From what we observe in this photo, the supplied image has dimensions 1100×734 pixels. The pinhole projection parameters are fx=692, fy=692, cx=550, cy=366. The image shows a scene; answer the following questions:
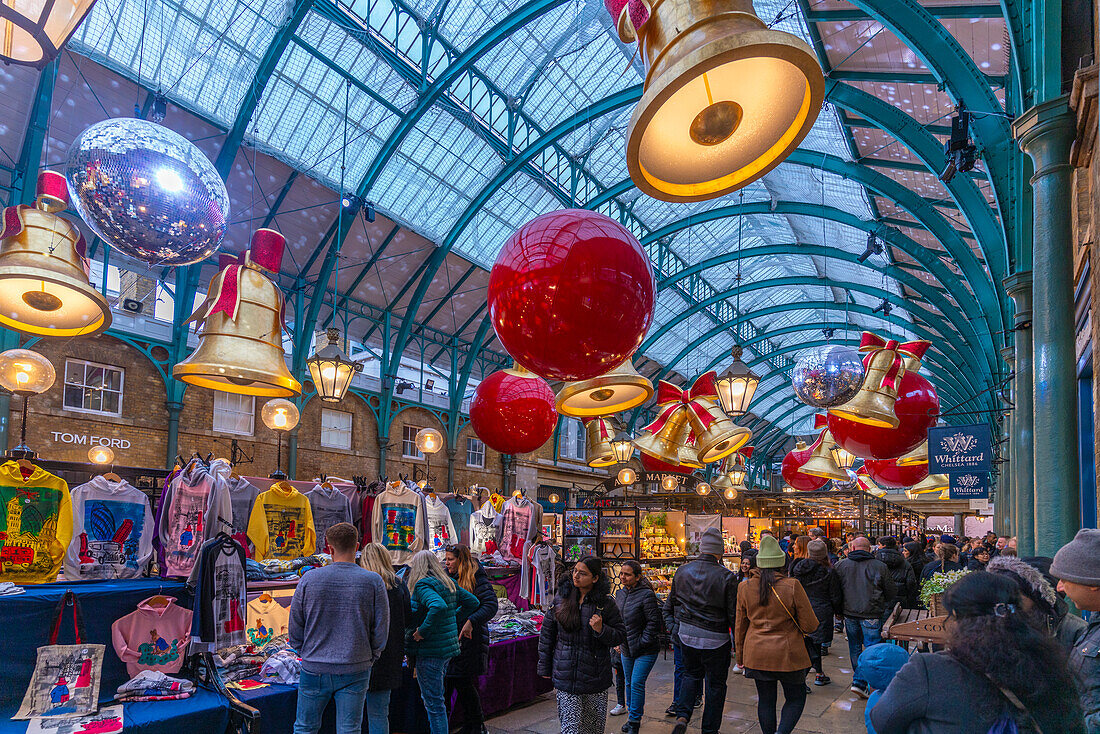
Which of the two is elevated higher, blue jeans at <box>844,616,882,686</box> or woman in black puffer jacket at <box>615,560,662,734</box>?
woman in black puffer jacket at <box>615,560,662,734</box>

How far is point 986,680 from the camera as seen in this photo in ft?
5.54

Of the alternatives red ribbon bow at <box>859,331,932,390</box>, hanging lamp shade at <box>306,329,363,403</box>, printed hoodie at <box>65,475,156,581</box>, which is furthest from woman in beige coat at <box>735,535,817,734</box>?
printed hoodie at <box>65,475,156,581</box>

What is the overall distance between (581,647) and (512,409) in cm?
176

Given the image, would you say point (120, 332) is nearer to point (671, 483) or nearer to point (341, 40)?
point (341, 40)

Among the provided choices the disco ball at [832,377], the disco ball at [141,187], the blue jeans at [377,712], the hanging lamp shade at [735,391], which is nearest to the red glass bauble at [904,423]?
the disco ball at [832,377]

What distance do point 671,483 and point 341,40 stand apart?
12543 millimetres

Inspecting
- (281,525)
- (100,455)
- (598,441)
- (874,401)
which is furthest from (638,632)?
(100,455)

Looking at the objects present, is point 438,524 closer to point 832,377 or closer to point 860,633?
point 832,377

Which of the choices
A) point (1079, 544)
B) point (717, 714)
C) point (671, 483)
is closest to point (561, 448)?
point (671, 483)

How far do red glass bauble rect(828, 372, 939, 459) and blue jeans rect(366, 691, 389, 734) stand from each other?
14.5 feet

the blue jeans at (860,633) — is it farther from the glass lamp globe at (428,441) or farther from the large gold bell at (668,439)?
the glass lamp globe at (428,441)

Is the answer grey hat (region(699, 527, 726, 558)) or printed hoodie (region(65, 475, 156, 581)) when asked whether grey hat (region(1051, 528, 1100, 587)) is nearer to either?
grey hat (region(699, 527, 726, 558))

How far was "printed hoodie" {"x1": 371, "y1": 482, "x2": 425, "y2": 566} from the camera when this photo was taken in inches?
283

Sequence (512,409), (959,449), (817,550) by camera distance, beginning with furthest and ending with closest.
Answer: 1. (959,449)
2. (817,550)
3. (512,409)
